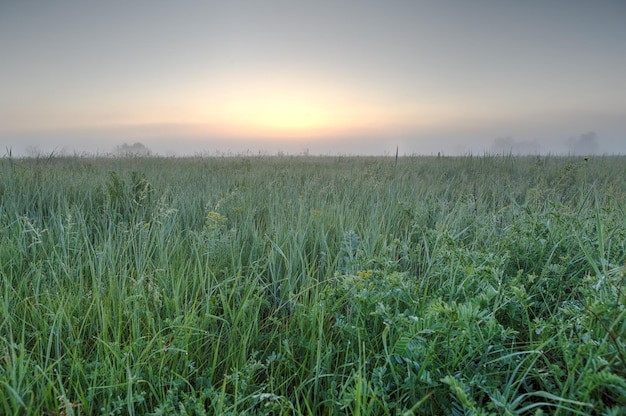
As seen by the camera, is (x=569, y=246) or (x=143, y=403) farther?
(x=569, y=246)

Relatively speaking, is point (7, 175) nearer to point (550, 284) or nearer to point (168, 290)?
point (168, 290)

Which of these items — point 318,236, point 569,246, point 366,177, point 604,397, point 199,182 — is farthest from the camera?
point 366,177

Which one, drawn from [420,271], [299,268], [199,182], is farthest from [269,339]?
[199,182]

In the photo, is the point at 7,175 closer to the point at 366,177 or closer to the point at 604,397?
the point at 366,177

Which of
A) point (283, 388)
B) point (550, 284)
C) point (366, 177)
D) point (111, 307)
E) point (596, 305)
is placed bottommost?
A: point (283, 388)

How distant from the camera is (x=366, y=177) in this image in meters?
5.39

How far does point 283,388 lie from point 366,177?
4.29m

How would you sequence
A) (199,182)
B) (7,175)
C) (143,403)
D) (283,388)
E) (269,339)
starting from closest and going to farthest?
(143,403), (283,388), (269,339), (7,175), (199,182)

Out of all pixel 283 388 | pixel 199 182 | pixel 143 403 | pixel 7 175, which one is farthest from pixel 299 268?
pixel 7 175

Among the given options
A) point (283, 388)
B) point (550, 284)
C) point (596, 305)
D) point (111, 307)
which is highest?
point (596, 305)

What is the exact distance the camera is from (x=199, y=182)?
498cm

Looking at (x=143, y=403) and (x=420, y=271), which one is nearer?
(x=143, y=403)

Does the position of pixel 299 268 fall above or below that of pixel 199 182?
below

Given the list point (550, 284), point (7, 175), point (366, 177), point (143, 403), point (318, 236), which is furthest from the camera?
point (366, 177)
